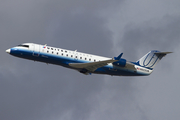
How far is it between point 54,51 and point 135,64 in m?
16.0

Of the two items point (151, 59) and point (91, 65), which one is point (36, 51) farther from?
point (151, 59)

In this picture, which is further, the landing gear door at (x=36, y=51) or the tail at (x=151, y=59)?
the tail at (x=151, y=59)

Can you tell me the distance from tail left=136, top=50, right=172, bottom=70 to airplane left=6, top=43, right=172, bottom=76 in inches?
37.7

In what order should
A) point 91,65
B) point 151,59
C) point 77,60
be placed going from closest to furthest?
1. point 91,65
2. point 77,60
3. point 151,59

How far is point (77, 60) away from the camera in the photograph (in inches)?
2055

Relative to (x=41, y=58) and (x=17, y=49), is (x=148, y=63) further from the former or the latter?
(x=17, y=49)

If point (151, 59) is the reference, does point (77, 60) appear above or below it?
below

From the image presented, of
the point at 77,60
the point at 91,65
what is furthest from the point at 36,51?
the point at 91,65

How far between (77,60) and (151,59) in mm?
15391

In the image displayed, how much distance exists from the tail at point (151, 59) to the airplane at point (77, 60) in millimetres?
957

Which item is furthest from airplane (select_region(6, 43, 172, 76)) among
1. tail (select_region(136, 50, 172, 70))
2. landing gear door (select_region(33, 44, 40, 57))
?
tail (select_region(136, 50, 172, 70))

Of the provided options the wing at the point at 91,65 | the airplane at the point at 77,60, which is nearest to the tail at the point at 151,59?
the airplane at the point at 77,60

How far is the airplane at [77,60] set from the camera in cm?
5069

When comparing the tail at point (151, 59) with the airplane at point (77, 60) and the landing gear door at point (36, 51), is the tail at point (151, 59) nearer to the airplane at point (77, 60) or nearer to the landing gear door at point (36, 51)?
the airplane at point (77, 60)
